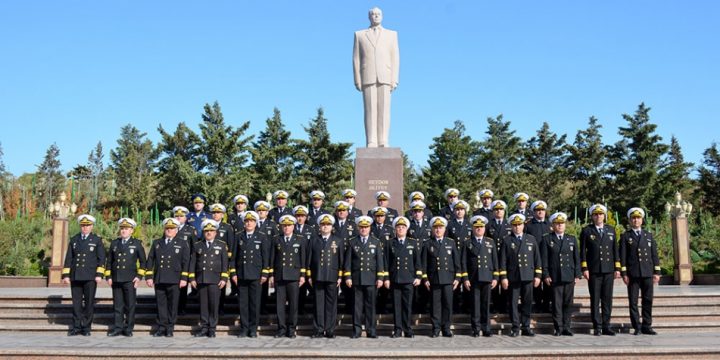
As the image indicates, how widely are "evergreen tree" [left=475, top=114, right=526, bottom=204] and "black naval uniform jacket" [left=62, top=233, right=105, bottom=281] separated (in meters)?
27.8

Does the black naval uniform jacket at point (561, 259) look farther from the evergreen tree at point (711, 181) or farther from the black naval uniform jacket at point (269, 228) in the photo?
the evergreen tree at point (711, 181)

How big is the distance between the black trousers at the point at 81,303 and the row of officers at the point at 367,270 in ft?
0.05

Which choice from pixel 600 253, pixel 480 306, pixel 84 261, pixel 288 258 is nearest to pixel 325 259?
pixel 288 258

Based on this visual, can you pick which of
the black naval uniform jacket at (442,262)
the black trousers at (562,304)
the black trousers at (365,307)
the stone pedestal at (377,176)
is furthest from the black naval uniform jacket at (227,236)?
the black trousers at (562,304)

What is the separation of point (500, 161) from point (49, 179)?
106ft

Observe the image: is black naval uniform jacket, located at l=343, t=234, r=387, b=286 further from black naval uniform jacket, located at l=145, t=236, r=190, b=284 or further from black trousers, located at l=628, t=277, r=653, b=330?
black trousers, located at l=628, t=277, r=653, b=330

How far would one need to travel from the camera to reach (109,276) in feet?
28.5

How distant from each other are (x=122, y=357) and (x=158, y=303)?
1.74 m

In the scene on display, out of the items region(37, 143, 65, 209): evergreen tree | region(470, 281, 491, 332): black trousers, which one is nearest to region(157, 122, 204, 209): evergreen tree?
region(37, 143, 65, 209): evergreen tree

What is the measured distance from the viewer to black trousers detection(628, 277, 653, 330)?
27.4ft

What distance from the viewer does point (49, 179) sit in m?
43.8

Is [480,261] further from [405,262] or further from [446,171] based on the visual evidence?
[446,171]

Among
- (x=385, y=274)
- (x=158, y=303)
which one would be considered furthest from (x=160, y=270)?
(x=385, y=274)

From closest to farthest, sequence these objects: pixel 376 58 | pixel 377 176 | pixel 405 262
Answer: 1. pixel 405 262
2. pixel 377 176
3. pixel 376 58
